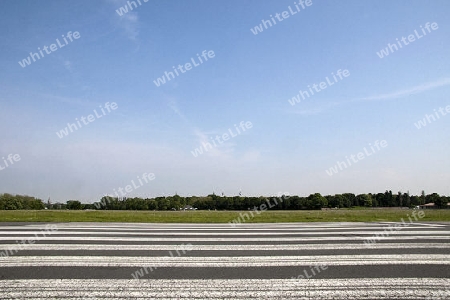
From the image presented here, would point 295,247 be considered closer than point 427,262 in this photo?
No

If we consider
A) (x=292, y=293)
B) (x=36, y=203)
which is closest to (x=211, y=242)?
(x=292, y=293)

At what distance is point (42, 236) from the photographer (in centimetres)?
964

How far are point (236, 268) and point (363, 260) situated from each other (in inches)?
103

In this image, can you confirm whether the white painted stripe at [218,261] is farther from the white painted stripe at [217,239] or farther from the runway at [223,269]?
the white painted stripe at [217,239]

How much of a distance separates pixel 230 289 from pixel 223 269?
42.5 inches

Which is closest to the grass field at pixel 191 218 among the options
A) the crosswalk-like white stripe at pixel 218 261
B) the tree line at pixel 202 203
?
the crosswalk-like white stripe at pixel 218 261

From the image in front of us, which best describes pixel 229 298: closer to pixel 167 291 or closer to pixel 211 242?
pixel 167 291

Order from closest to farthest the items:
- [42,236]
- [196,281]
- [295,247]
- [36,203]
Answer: [196,281], [295,247], [42,236], [36,203]

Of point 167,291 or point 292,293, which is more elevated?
point 167,291

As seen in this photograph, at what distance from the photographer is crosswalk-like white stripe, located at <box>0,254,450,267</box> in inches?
242

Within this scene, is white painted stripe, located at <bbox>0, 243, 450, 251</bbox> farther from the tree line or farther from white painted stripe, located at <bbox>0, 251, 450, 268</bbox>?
the tree line

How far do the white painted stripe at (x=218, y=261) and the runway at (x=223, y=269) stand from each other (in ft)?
0.06

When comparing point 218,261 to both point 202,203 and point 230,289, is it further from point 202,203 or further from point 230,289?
point 202,203

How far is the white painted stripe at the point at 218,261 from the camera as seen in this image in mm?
6126
